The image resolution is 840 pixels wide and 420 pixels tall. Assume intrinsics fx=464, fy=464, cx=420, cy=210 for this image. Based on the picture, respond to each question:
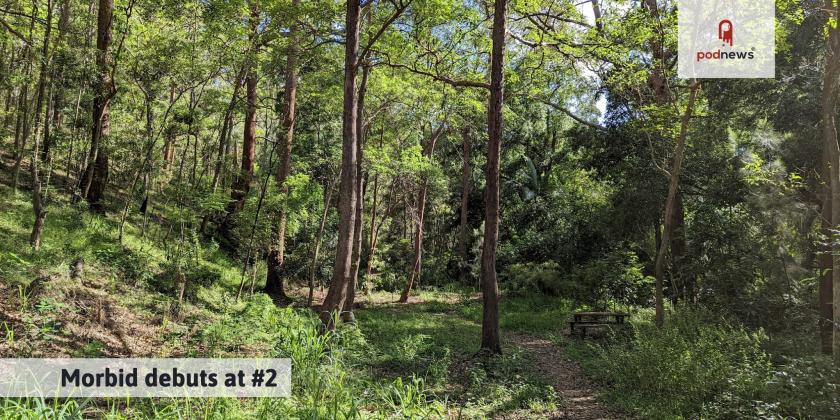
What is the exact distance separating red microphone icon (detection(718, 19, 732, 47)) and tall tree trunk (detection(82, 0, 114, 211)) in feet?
43.2

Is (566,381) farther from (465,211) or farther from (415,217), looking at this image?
(465,211)

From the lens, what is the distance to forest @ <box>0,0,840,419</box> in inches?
240

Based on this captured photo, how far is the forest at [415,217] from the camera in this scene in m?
6.09

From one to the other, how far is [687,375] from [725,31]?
25.4ft

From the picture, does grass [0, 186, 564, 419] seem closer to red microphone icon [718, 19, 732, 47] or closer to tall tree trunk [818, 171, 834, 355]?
tall tree trunk [818, 171, 834, 355]

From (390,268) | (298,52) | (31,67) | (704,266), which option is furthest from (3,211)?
(704,266)

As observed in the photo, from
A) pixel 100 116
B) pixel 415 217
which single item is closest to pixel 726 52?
pixel 415 217

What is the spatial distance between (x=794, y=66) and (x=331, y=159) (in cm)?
1162

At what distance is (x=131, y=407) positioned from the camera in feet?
14.6

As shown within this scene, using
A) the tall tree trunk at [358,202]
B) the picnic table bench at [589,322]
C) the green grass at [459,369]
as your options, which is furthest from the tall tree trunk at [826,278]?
the tall tree trunk at [358,202]

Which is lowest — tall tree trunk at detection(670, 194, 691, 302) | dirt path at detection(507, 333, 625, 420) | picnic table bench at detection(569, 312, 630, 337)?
dirt path at detection(507, 333, 625, 420)

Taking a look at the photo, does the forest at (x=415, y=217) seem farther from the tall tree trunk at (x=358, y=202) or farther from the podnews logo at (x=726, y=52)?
the podnews logo at (x=726, y=52)

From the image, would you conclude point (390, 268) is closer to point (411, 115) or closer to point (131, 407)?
point (411, 115)

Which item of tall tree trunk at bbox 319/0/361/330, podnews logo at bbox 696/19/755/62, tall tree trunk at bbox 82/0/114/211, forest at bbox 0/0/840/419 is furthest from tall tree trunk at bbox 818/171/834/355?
tall tree trunk at bbox 82/0/114/211
